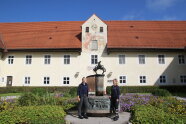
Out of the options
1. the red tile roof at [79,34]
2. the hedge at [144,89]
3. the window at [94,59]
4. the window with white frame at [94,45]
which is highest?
the red tile roof at [79,34]

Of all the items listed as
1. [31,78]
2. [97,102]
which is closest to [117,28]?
[31,78]

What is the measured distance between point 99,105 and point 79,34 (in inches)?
816

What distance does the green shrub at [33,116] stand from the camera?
7226 millimetres

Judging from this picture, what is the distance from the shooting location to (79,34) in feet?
97.5

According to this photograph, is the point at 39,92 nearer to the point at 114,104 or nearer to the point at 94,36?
the point at 114,104

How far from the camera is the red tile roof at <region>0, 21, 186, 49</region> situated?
27.6m

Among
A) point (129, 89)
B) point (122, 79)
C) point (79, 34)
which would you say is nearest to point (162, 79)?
point (129, 89)

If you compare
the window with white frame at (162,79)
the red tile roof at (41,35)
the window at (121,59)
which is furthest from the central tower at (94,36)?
the window with white frame at (162,79)

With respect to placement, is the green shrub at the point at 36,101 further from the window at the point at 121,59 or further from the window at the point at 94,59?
the window at the point at 121,59

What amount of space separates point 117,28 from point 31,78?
15739 millimetres

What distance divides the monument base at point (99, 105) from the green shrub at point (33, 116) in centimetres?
202

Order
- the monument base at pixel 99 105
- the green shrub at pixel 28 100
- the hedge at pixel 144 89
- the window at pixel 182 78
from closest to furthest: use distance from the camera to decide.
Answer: the monument base at pixel 99 105
the green shrub at pixel 28 100
the hedge at pixel 144 89
the window at pixel 182 78

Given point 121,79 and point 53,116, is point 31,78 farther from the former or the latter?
point 53,116

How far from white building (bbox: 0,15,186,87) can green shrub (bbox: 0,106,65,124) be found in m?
18.3
